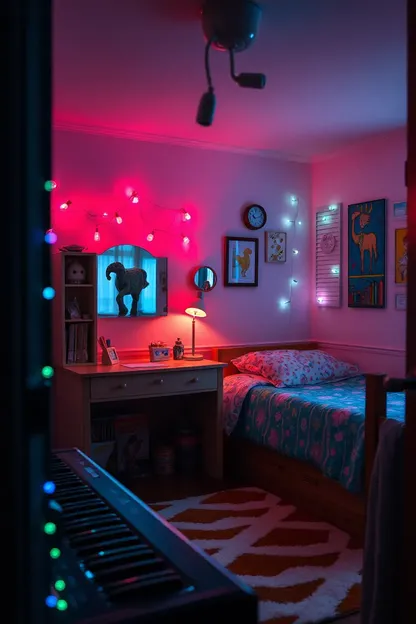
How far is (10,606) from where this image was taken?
0.54 metres

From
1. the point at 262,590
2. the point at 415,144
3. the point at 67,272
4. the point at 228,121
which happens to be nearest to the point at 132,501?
the point at 415,144

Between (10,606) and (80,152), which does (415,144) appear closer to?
(10,606)

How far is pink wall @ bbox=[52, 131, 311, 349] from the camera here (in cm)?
416

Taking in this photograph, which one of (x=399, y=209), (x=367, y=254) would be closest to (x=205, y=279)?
(x=367, y=254)

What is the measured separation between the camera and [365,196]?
183 inches

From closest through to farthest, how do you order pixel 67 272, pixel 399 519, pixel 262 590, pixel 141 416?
pixel 399 519
pixel 262 590
pixel 67 272
pixel 141 416

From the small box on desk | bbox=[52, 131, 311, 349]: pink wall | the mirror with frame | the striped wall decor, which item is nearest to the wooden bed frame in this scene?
the small box on desk

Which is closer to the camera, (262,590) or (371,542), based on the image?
(371,542)

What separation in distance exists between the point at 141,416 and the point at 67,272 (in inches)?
45.0

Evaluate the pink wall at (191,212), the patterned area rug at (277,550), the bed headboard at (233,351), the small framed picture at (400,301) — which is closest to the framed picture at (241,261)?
the pink wall at (191,212)

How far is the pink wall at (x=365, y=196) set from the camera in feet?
14.4

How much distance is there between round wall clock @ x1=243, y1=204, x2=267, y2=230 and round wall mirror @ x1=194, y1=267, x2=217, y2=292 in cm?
52

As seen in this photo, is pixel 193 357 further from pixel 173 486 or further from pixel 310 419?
pixel 310 419

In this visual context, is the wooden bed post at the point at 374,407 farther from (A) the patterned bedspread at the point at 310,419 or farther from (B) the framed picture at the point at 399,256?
(B) the framed picture at the point at 399,256
